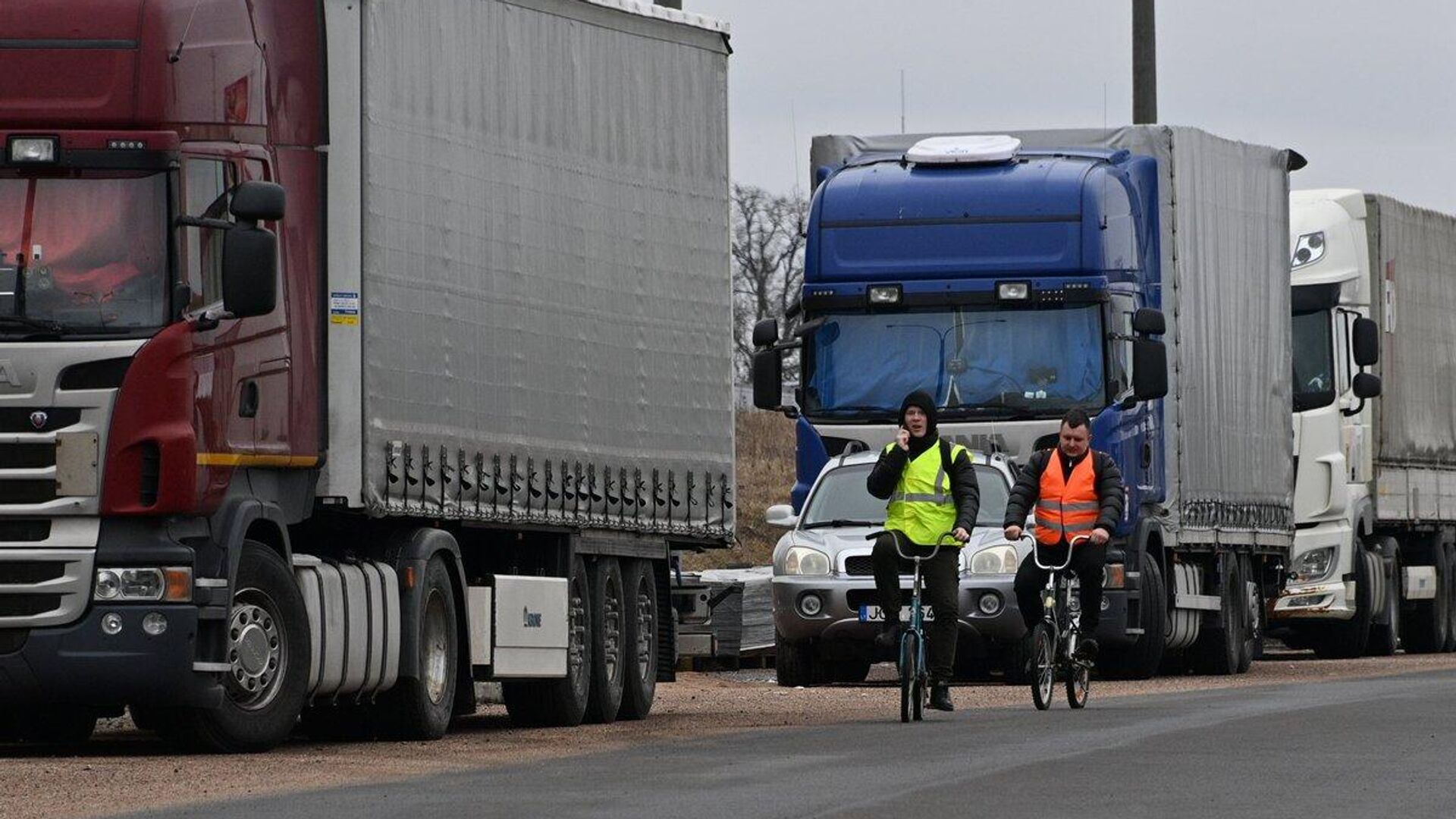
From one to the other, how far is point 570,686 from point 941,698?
7.25 feet

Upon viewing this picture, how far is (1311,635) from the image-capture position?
35938mm

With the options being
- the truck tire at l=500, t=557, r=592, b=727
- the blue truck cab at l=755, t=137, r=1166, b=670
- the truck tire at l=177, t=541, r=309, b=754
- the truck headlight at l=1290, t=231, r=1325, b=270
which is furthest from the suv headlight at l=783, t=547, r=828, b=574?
the truck headlight at l=1290, t=231, r=1325, b=270

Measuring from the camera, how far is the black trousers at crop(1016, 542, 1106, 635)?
20.8 metres

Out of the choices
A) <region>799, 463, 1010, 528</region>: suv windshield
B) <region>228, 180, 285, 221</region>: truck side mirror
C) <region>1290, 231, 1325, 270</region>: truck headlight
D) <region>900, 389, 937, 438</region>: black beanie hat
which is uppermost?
<region>1290, 231, 1325, 270</region>: truck headlight

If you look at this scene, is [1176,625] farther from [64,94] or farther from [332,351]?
[64,94]

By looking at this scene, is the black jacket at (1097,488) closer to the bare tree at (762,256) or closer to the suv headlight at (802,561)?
the suv headlight at (802,561)

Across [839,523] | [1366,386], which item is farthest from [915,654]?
[1366,386]

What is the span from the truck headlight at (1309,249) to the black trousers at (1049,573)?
44.5 feet

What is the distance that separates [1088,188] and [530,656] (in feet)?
27.8

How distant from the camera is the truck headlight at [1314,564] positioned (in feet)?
110

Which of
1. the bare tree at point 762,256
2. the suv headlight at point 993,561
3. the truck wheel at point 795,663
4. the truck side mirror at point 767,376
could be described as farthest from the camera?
the bare tree at point 762,256

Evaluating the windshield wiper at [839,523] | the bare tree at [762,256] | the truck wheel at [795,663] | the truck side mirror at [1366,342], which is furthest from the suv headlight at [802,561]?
the bare tree at [762,256]

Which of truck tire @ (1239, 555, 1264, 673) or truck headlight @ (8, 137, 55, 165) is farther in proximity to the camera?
truck tire @ (1239, 555, 1264, 673)

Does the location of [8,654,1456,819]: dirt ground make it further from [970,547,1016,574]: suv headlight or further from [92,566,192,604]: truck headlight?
[970,547,1016,574]: suv headlight
